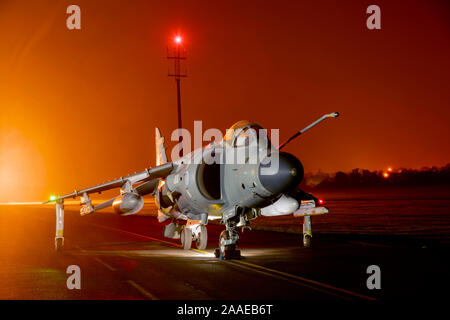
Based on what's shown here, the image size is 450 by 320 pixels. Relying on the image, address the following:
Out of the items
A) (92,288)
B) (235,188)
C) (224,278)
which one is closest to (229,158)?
(235,188)

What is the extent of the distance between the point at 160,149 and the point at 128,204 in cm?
710

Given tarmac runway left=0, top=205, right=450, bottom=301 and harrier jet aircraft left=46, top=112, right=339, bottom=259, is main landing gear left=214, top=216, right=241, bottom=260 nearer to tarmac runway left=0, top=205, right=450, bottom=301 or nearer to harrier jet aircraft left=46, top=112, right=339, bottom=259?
harrier jet aircraft left=46, top=112, right=339, bottom=259

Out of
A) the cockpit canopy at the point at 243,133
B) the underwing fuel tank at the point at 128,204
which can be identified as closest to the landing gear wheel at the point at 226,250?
the cockpit canopy at the point at 243,133

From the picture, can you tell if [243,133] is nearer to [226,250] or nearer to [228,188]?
[228,188]

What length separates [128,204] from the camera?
55.8ft

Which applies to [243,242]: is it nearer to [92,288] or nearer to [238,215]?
[238,215]

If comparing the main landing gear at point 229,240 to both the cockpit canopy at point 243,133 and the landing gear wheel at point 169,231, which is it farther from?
the landing gear wheel at point 169,231

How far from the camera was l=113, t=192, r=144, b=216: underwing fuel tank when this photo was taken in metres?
A: 17.0

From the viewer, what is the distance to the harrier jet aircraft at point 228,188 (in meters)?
11.8

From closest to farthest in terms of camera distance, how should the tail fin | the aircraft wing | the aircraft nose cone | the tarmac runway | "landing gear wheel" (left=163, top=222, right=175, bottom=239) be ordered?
the tarmac runway, the aircraft nose cone, the aircraft wing, "landing gear wheel" (left=163, top=222, right=175, bottom=239), the tail fin

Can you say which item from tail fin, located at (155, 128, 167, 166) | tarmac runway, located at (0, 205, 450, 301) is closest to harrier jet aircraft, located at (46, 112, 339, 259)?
tarmac runway, located at (0, 205, 450, 301)

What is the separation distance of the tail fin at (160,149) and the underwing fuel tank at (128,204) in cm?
586

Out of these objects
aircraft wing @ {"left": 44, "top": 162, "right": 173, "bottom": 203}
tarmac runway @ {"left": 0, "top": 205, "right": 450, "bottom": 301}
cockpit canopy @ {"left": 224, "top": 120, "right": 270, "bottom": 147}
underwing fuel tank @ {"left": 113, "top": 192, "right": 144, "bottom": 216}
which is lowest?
tarmac runway @ {"left": 0, "top": 205, "right": 450, "bottom": 301}

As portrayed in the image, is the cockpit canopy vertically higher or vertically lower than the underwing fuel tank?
higher
